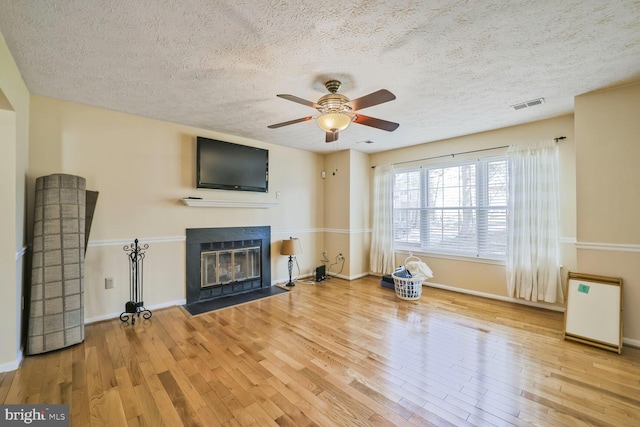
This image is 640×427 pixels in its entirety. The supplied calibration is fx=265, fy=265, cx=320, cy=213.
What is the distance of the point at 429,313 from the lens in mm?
3377

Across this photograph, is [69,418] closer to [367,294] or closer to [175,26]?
[175,26]

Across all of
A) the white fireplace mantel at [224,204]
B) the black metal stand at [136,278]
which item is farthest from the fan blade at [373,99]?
the black metal stand at [136,278]

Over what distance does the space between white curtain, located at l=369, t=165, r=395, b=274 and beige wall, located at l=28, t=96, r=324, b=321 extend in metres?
2.45

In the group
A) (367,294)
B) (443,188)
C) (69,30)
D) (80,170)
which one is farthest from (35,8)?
(443,188)

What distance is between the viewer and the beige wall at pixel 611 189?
2523 millimetres

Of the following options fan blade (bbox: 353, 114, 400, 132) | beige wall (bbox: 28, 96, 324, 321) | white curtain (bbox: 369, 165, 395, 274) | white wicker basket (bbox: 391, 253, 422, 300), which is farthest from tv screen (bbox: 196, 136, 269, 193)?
white wicker basket (bbox: 391, 253, 422, 300)

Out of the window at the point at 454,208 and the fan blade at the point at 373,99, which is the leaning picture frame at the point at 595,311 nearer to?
the window at the point at 454,208

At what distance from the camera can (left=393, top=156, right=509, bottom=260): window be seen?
390cm

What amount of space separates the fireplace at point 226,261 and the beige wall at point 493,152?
254 centimetres

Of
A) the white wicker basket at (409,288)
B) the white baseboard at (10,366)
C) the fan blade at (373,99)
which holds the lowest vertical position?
the white baseboard at (10,366)

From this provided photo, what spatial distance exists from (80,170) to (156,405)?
2.65 meters

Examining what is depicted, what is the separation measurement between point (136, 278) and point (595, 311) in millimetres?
5018

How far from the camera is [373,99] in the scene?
2.01 meters

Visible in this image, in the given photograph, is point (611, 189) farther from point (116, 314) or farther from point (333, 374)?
point (116, 314)
